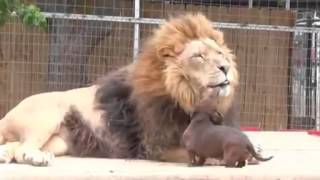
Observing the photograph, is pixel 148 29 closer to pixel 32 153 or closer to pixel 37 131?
pixel 37 131

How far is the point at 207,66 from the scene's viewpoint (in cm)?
297

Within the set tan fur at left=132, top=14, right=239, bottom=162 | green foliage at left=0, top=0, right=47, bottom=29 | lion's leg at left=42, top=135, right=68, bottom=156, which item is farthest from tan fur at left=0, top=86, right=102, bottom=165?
green foliage at left=0, top=0, right=47, bottom=29

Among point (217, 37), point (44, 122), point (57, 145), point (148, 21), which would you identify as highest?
point (148, 21)

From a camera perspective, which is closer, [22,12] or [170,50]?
[170,50]

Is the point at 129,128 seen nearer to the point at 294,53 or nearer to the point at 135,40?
the point at 135,40

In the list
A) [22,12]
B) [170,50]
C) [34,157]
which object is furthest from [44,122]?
[22,12]

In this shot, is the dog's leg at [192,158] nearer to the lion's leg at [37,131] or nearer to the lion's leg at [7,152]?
the lion's leg at [37,131]

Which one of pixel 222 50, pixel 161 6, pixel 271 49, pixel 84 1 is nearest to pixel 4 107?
pixel 84 1

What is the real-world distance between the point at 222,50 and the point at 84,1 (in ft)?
15.5

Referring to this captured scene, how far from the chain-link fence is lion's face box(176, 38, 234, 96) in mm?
3784

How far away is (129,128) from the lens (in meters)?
3.22

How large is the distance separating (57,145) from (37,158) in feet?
1.46

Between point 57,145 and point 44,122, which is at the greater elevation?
point 44,122

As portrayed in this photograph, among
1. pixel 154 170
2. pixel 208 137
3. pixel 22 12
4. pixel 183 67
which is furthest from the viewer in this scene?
pixel 22 12
